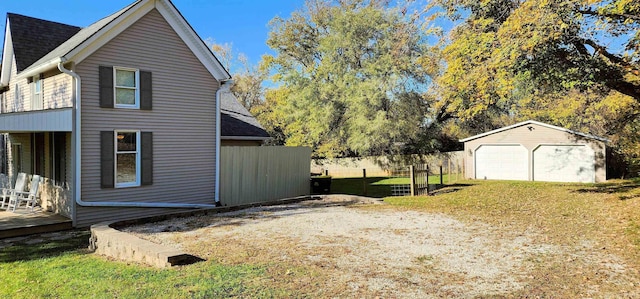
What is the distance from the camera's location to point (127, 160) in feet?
37.8

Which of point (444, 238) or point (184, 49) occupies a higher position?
point (184, 49)

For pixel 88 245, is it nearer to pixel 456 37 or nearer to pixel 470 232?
pixel 470 232

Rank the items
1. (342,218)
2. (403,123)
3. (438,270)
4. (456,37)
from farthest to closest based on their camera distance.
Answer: (403,123) < (456,37) < (342,218) < (438,270)

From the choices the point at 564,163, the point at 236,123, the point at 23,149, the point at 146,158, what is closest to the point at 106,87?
the point at 146,158

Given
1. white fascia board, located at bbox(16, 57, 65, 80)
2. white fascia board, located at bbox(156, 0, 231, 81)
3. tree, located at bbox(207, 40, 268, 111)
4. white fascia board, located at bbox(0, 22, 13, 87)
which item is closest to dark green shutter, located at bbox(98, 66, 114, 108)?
white fascia board, located at bbox(16, 57, 65, 80)

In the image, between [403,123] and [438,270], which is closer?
[438,270]

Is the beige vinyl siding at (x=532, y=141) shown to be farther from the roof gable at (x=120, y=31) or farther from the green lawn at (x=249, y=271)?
the roof gable at (x=120, y=31)

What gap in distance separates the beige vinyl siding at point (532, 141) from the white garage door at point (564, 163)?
0.24m

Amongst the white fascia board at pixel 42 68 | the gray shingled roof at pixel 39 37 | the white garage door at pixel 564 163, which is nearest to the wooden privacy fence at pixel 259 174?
the white fascia board at pixel 42 68

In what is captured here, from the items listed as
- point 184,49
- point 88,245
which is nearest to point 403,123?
point 184,49

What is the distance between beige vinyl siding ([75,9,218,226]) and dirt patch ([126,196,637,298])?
6.64 feet

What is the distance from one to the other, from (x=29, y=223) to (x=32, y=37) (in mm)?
7012

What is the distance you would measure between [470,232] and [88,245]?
8.23 m

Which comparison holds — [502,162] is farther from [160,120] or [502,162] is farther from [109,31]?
[109,31]
